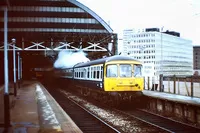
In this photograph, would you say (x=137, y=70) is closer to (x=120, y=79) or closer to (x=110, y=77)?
(x=120, y=79)

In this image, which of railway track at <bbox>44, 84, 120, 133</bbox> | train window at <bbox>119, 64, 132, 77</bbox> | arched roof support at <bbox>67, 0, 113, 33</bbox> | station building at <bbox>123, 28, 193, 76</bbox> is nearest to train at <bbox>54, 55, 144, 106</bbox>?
train window at <bbox>119, 64, 132, 77</bbox>

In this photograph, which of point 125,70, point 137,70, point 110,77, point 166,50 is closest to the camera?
point 110,77

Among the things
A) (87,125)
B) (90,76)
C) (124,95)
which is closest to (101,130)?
(87,125)

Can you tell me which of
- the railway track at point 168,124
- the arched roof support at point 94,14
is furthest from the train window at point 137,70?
the arched roof support at point 94,14

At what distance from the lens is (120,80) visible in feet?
67.3

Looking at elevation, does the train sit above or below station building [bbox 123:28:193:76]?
below

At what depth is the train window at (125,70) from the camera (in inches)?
816

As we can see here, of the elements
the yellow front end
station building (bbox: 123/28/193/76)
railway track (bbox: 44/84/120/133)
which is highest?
station building (bbox: 123/28/193/76)

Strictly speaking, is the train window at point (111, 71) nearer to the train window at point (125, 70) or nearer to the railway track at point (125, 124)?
the train window at point (125, 70)

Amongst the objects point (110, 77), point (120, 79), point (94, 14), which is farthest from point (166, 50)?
point (110, 77)

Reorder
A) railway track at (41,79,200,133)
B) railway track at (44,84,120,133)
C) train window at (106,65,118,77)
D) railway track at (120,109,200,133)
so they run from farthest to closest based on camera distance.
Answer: train window at (106,65,118,77)
railway track at (44,84,120,133)
railway track at (41,79,200,133)
railway track at (120,109,200,133)

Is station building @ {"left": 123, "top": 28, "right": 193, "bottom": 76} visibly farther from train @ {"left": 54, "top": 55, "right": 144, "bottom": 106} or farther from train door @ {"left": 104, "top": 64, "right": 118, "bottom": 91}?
train door @ {"left": 104, "top": 64, "right": 118, "bottom": 91}

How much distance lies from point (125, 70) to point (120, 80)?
784mm

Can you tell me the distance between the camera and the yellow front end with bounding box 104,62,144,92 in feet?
66.8
